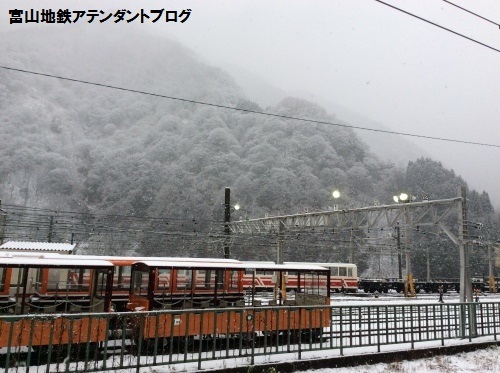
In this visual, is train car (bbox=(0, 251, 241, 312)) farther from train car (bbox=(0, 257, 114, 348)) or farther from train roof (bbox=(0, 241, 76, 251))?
train roof (bbox=(0, 241, 76, 251))

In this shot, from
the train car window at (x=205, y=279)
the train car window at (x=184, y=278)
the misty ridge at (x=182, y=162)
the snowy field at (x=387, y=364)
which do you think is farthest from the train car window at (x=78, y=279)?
the misty ridge at (x=182, y=162)

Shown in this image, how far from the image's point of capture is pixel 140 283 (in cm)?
1304

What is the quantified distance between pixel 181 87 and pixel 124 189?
280 feet

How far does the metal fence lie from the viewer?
26.4ft

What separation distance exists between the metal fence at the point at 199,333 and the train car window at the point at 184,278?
3.85 feet

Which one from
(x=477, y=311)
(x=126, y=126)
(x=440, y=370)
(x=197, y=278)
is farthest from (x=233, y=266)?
(x=126, y=126)

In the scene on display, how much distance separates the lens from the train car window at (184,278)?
12.7 m

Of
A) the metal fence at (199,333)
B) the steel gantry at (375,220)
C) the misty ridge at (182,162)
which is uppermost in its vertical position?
the misty ridge at (182,162)

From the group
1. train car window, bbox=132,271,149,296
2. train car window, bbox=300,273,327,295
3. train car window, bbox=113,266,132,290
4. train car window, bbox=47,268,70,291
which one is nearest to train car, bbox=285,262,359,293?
train car window, bbox=300,273,327,295

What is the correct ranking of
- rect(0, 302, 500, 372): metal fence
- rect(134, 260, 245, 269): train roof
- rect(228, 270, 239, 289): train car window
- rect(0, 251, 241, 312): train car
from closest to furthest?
rect(0, 302, 500, 372): metal fence
rect(0, 251, 241, 312): train car
rect(134, 260, 245, 269): train roof
rect(228, 270, 239, 289): train car window

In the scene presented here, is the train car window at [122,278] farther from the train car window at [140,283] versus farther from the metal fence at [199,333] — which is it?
the metal fence at [199,333]

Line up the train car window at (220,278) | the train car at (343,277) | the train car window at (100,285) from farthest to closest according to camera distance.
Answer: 1. the train car at (343,277)
2. the train car window at (220,278)
3. the train car window at (100,285)

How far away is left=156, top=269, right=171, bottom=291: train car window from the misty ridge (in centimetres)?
4563

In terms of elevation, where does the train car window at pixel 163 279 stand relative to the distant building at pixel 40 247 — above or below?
below
